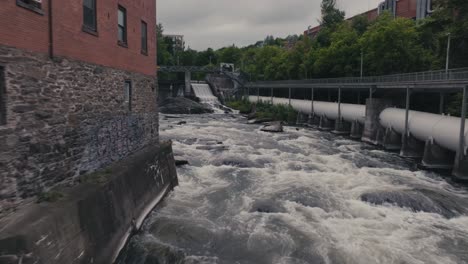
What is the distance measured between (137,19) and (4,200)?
10028mm

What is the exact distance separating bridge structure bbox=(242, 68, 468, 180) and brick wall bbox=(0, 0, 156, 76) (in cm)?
1672

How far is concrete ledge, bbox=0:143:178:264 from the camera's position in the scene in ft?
21.3

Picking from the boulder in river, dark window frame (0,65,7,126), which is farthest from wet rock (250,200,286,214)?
the boulder in river

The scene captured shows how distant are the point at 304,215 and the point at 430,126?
14.3 meters

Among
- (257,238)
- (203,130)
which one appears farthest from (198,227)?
(203,130)

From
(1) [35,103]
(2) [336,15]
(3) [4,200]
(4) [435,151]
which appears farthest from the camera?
(2) [336,15]

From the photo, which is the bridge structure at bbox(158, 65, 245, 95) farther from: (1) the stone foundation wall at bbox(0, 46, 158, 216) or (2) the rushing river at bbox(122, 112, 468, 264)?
(1) the stone foundation wall at bbox(0, 46, 158, 216)

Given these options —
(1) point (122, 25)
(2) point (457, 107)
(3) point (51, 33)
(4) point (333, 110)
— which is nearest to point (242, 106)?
(4) point (333, 110)

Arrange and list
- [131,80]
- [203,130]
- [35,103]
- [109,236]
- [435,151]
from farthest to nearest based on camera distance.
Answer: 1. [203,130]
2. [435,151]
3. [131,80]
4. [109,236]
5. [35,103]

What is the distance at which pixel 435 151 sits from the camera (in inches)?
861

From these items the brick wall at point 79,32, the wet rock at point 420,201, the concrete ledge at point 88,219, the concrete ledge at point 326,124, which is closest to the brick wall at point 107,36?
the brick wall at point 79,32

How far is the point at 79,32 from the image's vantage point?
Answer: 33.2 ft

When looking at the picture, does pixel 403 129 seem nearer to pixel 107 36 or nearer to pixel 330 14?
pixel 107 36

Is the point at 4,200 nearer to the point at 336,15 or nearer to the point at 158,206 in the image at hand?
the point at 158,206
